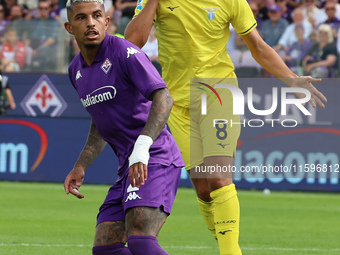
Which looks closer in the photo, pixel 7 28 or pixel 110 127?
pixel 110 127

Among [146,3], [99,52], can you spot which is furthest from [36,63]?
[99,52]

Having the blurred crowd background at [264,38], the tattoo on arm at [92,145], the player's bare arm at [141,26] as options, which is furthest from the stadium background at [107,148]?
the tattoo on arm at [92,145]

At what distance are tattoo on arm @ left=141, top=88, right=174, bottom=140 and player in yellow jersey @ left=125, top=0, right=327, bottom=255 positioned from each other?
5.00 feet

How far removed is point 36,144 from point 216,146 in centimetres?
858

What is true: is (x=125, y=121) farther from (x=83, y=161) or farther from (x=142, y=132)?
(x=83, y=161)

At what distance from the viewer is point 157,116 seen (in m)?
4.50

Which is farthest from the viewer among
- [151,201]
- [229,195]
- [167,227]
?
[167,227]

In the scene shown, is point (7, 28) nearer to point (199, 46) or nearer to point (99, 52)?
point (199, 46)

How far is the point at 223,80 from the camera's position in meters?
6.27

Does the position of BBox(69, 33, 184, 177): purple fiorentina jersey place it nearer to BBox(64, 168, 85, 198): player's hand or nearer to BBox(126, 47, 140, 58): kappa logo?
BBox(126, 47, 140, 58): kappa logo

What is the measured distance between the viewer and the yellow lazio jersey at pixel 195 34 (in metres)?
6.14

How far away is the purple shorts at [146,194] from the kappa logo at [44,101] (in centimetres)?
953

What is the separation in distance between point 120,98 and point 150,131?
0.42 m

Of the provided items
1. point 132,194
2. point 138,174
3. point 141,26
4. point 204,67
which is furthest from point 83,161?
point 204,67
